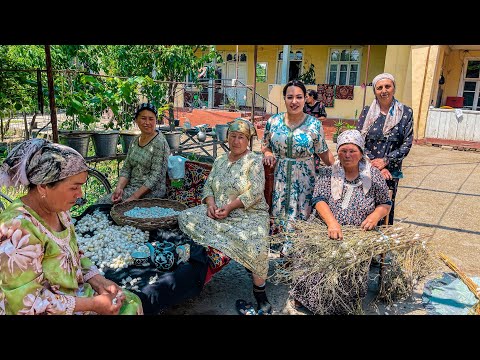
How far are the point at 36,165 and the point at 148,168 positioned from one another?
2.27m

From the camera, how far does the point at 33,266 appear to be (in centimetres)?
160

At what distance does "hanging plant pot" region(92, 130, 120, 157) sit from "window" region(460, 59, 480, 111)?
13657mm

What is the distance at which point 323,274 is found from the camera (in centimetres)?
276

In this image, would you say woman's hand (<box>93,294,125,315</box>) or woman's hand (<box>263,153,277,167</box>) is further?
woman's hand (<box>263,153,277,167</box>)

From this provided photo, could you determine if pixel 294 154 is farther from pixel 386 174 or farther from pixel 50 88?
pixel 50 88

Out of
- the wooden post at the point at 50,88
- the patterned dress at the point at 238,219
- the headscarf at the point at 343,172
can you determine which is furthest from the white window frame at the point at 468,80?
the wooden post at the point at 50,88

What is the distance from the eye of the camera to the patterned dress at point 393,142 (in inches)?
132

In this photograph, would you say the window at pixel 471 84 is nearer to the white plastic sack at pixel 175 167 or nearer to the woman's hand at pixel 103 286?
the white plastic sack at pixel 175 167

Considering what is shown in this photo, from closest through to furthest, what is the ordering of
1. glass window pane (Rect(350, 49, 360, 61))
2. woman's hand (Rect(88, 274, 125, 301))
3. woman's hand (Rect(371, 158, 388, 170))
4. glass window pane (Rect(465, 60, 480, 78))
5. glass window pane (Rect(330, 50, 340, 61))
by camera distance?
woman's hand (Rect(88, 274, 125, 301))
woman's hand (Rect(371, 158, 388, 170))
glass window pane (Rect(465, 60, 480, 78))
glass window pane (Rect(350, 49, 360, 61))
glass window pane (Rect(330, 50, 340, 61))

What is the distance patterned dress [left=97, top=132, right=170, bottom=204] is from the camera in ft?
12.6

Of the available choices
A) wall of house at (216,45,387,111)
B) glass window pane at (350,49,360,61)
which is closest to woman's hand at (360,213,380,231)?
wall of house at (216,45,387,111)

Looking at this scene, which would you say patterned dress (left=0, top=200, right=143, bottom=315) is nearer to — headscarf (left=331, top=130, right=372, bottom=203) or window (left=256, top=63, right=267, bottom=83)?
headscarf (left=331, top=130, right=372, bottom=203)

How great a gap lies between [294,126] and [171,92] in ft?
17.5
